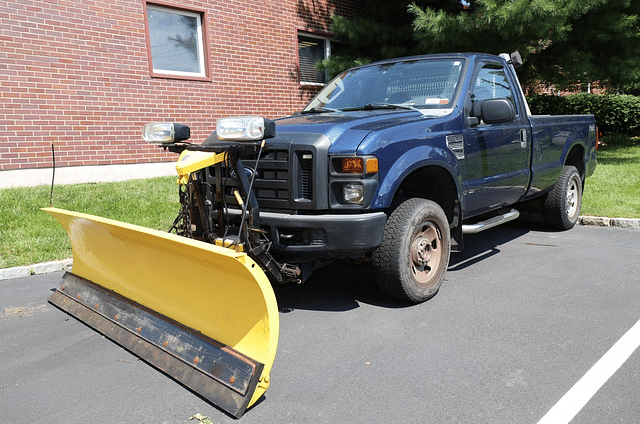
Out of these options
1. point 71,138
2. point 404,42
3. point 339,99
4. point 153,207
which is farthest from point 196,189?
point 404,42

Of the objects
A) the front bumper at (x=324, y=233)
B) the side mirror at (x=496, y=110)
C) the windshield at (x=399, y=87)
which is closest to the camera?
the front bumper at (x=324, y=233)

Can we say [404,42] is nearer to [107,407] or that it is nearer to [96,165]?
[96,165]

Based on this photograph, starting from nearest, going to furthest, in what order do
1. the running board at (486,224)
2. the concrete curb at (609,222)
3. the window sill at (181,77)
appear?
the running board at (486,224), the concrete curb at (609,222), the window sill at (181,77)

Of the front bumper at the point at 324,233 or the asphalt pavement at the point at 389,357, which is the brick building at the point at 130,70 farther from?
the front bumper at the point at 324,233

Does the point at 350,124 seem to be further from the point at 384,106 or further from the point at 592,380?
the point at 592,380

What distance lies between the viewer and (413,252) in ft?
13.7

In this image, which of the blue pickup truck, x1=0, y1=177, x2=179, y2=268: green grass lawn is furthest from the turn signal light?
x1=0, y1=177, x2=179, y2=268: green grass lawn

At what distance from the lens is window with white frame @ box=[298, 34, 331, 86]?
1282 cm

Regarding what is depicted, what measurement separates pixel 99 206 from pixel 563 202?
20.8ft

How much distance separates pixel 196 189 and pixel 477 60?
3203mm

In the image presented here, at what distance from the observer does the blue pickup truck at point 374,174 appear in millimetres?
3678

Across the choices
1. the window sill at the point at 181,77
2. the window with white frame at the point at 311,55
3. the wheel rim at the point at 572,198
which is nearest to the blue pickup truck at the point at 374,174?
the wheel rim at the point at 572,198

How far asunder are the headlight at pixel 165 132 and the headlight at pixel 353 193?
1245mm

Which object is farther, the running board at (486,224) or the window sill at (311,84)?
the window sill at (311,84)
